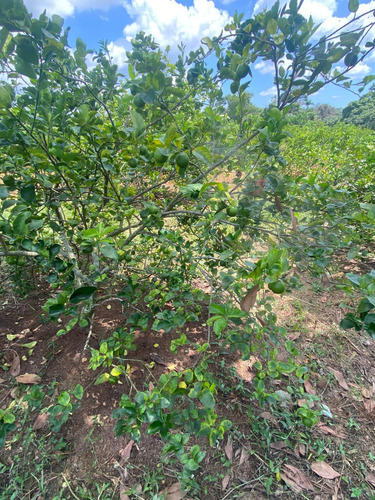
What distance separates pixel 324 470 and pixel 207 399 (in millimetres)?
882

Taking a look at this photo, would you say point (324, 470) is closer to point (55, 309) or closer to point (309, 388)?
point (309, 388)

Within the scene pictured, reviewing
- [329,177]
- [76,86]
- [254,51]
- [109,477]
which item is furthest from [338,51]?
[329,177]

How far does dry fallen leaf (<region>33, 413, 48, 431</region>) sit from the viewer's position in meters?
1.20

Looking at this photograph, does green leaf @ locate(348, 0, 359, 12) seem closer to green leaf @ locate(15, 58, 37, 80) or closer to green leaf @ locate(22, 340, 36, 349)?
green leaf @ locate(15, 58, 37, 80)

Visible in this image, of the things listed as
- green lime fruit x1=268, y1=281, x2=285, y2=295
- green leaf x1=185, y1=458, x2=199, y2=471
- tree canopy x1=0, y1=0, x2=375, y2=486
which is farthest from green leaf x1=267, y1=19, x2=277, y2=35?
green leaf x1=185, y1=458, x2=199, y2=471

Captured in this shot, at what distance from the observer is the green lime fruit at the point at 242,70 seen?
0.87 meters

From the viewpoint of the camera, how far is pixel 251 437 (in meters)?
1.26

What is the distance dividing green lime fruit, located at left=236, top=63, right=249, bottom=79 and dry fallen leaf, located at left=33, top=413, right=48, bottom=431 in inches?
66.7

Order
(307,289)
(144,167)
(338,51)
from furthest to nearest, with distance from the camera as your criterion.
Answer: (307,289) → (144,167) → (338,51)

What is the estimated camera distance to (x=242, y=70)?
34.5 inches

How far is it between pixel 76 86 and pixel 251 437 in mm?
1898

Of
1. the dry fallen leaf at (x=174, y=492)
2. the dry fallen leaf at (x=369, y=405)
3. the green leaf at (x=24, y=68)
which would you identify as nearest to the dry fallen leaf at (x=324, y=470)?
the dry fallen leaf at (x=369, y=405)

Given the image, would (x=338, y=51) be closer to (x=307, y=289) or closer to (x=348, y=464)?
(x=348, y=464)

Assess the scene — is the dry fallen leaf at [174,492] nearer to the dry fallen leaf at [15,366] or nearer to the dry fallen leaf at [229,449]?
the dry fallen leaf at [229,449]
